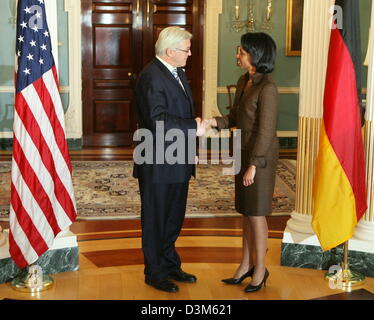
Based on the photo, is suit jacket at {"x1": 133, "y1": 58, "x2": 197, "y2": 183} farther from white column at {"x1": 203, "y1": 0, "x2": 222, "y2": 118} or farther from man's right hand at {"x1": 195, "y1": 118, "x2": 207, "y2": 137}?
white column at {"x1": 203, "y1": 0, "x2": 222, "y2": 118}

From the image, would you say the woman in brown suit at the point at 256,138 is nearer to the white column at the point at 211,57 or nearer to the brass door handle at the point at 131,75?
the white column at the point at 211,57

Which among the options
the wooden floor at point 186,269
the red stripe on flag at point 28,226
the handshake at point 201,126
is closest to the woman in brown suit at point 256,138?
the handshake at point 201,126

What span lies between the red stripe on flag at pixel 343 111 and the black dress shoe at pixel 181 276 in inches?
48.2

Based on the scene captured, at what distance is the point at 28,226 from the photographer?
4309mm

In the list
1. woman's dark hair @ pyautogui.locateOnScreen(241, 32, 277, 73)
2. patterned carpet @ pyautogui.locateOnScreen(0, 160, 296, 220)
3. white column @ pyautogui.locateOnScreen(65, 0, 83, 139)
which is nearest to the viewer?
woman's dark hair @ pyautogui.locateOnScreen(241, 32, 277, 73)

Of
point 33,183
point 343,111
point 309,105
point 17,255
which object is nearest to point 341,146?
point 343,111

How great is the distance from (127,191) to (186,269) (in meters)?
2.71

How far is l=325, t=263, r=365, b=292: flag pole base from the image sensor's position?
14.9ft

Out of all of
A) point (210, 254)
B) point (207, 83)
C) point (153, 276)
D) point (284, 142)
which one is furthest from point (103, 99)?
point (153, 276)

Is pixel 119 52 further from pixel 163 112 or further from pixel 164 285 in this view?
pixel 164 285

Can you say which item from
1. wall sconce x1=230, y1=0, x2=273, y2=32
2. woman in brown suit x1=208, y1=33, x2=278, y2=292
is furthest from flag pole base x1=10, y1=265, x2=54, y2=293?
wall sconce x1=230, y1=0, x2=273, y2=32

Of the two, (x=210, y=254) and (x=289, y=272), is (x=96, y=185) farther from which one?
(x=289, y=272)

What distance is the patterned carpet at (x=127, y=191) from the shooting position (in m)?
6.68

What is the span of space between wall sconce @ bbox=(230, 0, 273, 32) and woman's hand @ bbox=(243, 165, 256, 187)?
6090mm
